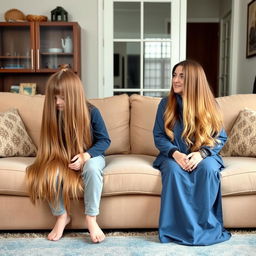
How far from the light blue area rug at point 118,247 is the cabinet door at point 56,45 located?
2.60 metres

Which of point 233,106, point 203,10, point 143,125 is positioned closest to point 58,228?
point 143,125

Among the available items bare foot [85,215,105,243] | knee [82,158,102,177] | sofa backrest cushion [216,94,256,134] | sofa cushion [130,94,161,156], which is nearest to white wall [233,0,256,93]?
sofa backrest cushion [216,94,256,134]

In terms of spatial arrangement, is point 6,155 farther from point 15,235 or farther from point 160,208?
point 160,208

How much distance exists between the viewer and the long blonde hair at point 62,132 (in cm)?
181

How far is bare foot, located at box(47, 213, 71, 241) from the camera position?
1802mm

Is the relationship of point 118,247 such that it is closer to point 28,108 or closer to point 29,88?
point 28,108

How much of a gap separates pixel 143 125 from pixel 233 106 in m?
0.61

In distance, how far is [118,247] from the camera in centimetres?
172

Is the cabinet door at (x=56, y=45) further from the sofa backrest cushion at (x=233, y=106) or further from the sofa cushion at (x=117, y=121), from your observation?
the sofa backrest cushion at (x=233, y=106)

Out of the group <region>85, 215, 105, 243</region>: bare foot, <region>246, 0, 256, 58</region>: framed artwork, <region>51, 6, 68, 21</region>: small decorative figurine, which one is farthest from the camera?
<region>51, 6, 68, 21</region>: small decorative figurine

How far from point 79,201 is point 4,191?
38 centimetres

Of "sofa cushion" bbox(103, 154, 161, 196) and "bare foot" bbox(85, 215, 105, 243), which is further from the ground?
"sofa cushion" bbox(103, 154, 161, 196)

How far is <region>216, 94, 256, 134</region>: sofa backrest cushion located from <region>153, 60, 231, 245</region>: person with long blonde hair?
375 mm

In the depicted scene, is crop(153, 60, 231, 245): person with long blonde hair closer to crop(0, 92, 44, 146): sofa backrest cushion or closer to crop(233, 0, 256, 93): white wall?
crop(0, 92, 44, 146): sofa backrest cushion
